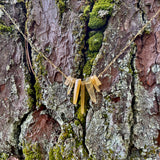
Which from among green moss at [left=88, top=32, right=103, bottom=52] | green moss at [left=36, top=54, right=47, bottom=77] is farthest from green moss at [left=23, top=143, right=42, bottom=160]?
green moss at [left=88, top=32, right=103, bottom=52]

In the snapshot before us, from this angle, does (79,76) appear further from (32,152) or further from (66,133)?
(32,152)

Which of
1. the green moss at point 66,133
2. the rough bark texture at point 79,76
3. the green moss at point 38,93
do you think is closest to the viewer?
the rough bark texture at point 79,76

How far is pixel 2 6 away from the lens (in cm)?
155

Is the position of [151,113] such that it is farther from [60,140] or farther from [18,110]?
[18,110]

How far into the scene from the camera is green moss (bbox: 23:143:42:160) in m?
1.42

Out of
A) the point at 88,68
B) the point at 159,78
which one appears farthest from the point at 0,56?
the point at 159,78

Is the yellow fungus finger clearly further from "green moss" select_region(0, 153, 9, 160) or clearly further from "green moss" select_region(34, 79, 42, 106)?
→ "green moss" select_region(0, 153, 9, 160)

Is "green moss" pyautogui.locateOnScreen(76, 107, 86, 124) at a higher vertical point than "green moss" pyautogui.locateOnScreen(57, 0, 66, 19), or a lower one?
lower

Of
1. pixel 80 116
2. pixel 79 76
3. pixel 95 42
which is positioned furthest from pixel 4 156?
pixel 95 42

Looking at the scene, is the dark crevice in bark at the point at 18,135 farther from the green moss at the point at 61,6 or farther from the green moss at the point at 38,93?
the green moss at the point at 61,6

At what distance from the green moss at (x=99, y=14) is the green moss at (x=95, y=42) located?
0.26 ft

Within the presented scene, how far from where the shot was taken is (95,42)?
4.47 ft

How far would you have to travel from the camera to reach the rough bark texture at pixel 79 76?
1223mm

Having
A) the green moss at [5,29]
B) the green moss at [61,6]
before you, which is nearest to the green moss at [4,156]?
the green moss at [5,29]
